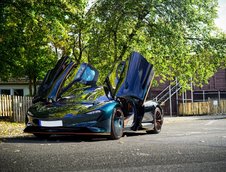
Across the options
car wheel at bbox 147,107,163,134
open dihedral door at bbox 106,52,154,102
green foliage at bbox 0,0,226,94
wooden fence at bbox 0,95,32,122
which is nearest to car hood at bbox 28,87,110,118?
open dihedral door at bbox 106,52,154,102

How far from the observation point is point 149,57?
Result: 22266 millimetres

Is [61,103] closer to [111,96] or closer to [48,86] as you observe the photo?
[48,86]

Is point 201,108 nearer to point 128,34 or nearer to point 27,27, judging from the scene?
point 128,34

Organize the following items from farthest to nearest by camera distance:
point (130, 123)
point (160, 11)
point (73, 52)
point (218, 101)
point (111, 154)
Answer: point (218, 101) → point (73, 52) → point (160, 11) → point (130, 123) → point (111, 154)

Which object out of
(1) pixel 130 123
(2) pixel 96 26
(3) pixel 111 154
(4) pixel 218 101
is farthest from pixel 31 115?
(4) pixel 218 101

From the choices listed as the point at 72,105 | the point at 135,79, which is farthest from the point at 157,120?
the point at 72,105

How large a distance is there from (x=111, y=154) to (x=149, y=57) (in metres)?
16.9

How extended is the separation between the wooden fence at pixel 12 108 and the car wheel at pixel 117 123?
1289 centimetres

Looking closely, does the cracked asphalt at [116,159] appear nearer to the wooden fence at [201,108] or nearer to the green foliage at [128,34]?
the green foliage at [128,34]

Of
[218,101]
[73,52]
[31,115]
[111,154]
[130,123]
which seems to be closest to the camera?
[111,154]

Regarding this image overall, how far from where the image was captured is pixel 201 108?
38062mm

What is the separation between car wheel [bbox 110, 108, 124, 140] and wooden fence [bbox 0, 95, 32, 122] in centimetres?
1289

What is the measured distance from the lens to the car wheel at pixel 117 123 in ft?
27.8

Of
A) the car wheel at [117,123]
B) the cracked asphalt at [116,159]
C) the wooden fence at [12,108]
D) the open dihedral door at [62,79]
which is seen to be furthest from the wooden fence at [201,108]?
the cracked asphalt at [116,159]
